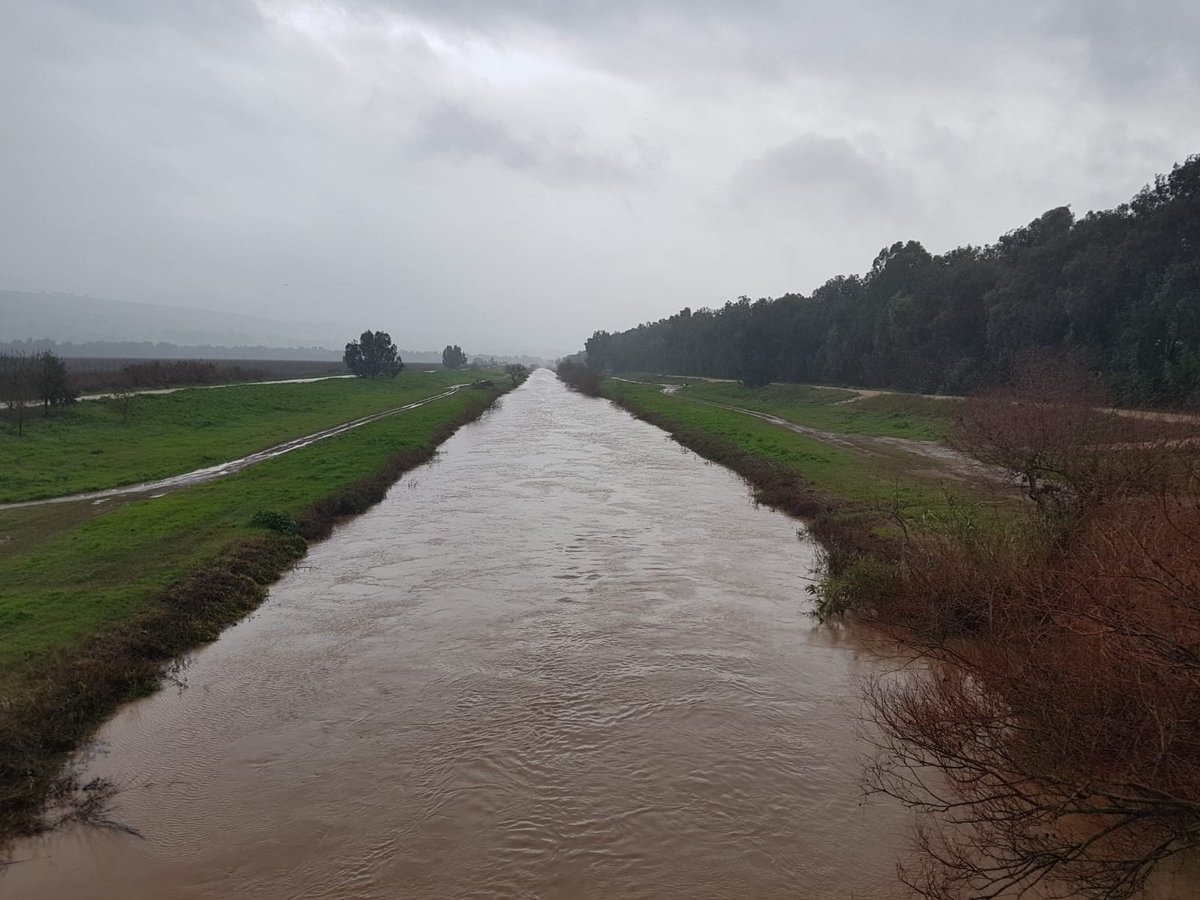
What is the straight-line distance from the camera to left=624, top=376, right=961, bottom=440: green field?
40.5 metres

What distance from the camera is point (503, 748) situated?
29.7 feet

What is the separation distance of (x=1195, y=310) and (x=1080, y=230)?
13.5 metres

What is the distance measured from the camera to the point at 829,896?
22.0 ft

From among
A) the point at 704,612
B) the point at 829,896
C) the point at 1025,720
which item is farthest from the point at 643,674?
the point at 1025,720

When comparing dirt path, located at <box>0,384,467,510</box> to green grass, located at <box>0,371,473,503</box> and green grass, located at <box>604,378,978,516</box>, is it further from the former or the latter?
green grass, located at <box>604,378,978,516</box>

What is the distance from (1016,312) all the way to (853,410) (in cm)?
1174

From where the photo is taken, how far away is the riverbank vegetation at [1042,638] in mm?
5082

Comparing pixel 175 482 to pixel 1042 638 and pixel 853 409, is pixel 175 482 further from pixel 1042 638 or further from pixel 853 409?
pixel 853 409

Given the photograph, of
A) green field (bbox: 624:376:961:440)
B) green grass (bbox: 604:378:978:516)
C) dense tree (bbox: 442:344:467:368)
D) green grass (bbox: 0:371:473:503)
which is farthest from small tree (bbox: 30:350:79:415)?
dense tree (bbox: 442:344:467:368)

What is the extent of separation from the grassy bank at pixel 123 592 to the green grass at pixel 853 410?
23561mm

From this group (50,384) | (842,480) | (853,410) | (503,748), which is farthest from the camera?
(853,410)

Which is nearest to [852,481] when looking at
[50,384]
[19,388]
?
[50,384]

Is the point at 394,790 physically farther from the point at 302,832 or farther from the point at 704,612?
the point at 704,612

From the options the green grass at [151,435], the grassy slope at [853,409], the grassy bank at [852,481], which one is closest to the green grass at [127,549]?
the green grass at [151,435]
